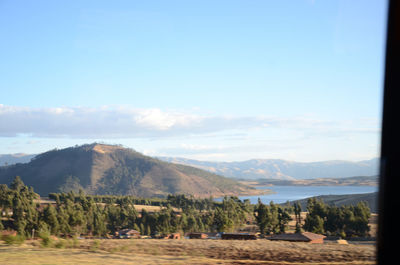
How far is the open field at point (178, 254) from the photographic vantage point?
10.6 m

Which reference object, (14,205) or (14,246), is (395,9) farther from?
(14,205)

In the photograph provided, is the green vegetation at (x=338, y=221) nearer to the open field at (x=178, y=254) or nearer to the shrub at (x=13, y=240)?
the open field at (x=178, y=254)

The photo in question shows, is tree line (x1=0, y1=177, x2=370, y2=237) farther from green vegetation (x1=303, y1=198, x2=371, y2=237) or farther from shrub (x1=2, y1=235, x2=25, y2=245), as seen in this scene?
shrub (x1=2, y1=235, x2=25, y2=245)

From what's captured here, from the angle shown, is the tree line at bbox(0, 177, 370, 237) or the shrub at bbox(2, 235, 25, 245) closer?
the shrub at bbox(2, 235, 25, 245)

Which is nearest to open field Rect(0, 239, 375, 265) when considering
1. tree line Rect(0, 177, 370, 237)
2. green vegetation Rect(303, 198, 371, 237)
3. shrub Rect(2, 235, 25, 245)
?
shrub Rect(2, 235, 25, 245)

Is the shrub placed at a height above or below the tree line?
above

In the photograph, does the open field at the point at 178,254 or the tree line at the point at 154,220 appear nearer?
the open field at the point at 178,254

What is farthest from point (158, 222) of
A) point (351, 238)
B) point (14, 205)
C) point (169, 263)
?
point (169, 263)

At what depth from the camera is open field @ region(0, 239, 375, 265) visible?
10.6 meters

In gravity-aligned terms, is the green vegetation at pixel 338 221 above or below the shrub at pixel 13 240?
below

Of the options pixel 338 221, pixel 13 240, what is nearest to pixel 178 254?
pixel 13 240

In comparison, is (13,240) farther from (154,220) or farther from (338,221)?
(154,220)

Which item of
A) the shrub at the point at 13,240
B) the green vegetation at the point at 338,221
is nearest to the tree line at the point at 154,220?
the green vegetation at the point at 338,221

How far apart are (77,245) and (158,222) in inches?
1571
